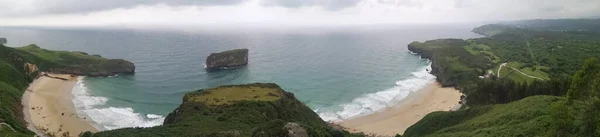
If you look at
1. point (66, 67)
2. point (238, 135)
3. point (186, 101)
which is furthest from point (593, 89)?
point (66, 67)

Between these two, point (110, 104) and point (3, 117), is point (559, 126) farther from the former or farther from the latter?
point (110, 104)

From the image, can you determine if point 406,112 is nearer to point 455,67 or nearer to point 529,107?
point 529,107

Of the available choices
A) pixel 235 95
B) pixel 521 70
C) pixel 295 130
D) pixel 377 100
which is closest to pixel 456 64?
pixel 521 70

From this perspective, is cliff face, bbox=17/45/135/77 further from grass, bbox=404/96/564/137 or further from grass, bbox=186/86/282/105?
grass, bbox=404/96/564/137

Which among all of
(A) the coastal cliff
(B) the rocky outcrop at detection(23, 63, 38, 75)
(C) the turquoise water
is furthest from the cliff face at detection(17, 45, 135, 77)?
(A) the coastal cliff

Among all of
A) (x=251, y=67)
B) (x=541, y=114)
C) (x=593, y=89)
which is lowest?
(x=251, y=67)

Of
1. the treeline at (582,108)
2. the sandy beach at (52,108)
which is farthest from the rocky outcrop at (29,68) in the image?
the treeline at (582,108)
